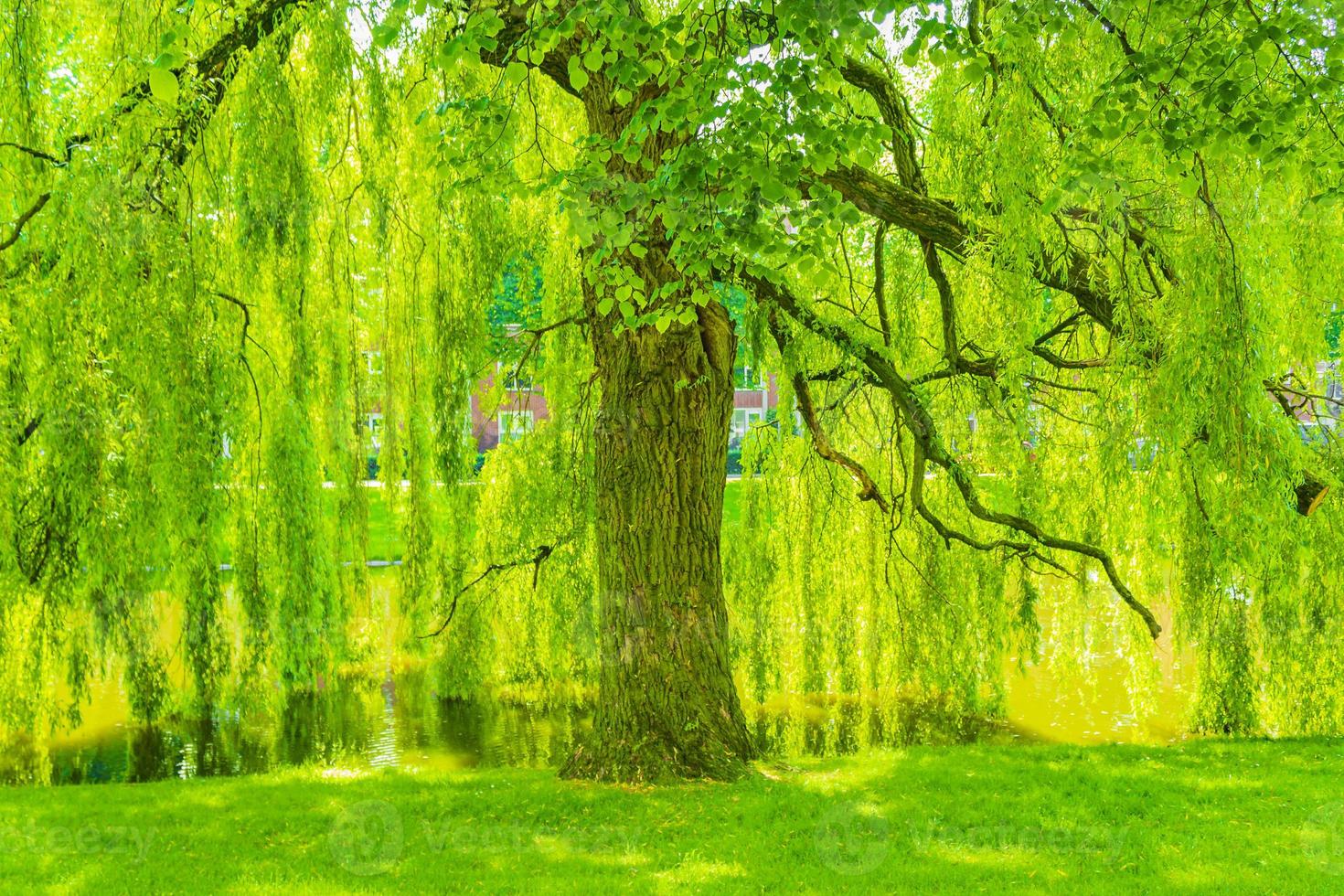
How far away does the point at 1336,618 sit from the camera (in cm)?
678

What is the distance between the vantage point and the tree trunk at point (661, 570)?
5715 millimetres

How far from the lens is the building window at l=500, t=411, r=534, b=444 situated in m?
7.80

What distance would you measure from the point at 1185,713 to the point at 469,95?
20.9 feet

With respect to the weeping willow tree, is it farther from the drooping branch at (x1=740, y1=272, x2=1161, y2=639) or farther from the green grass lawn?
the green grass lawn

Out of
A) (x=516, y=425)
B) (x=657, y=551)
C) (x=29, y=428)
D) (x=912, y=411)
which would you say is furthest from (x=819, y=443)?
(x=29, y=428)

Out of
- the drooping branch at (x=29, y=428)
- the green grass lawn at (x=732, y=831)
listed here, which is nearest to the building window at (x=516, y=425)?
the green grass lawn at (x=732, y=831)

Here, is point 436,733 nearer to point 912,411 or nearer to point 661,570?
point 661,570

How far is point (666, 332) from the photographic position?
5.68 meters

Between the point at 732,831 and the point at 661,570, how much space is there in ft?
4.64

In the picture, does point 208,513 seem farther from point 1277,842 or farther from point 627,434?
point 1277,842

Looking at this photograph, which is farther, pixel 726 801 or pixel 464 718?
pixel 464 718

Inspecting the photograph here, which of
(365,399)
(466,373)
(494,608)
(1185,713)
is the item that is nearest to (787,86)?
(466,373)

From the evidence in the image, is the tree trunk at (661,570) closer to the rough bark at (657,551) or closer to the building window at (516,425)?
the rough bark at (657,551)

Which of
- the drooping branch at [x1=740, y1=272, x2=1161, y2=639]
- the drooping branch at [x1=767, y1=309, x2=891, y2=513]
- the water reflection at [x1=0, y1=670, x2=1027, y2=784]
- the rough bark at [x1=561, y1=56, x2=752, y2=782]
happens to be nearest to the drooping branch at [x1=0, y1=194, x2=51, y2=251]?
the rough bark at [x1=561, y1=56, x2=752, y2=782]
